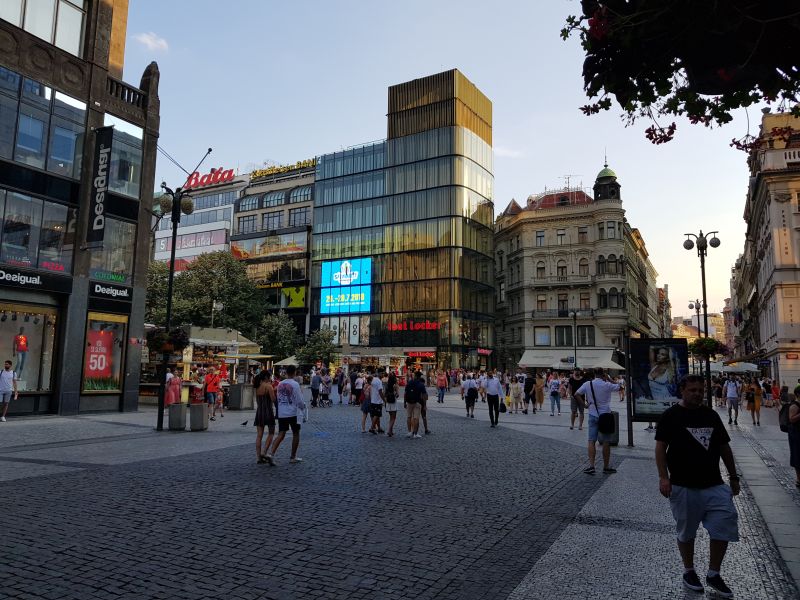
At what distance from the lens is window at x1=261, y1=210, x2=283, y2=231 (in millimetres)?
77312

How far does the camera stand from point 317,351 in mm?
55312

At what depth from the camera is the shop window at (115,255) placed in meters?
21.0

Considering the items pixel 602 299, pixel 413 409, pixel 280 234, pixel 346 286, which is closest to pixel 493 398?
pixel 413 409

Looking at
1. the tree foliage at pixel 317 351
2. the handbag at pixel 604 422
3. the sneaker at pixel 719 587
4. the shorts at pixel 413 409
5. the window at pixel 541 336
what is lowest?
the sneaker at pixel 719 587

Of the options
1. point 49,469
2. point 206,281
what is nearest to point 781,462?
point 49,469

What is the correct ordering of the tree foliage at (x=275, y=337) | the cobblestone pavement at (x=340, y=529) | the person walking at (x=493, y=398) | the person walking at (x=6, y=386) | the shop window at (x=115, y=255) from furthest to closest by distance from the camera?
the tree foliage at (x=275, y=337) → the shop window at (x=115, y=255) → the person walking at (x=493, y=398) → the person walking at (x=6, y=386) → the cobblestone pavement at (x=340, y=529)

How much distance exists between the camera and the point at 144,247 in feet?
74.6

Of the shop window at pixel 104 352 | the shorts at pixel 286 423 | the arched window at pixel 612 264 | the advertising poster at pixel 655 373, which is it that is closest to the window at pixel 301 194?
the arched window at pixel 612 264

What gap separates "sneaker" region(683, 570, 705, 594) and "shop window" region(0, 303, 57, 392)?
2042 cm

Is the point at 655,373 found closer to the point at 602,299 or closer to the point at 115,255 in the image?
the point at 115,255

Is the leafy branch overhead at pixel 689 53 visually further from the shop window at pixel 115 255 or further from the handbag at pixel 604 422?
the shop window at pixel 115 255

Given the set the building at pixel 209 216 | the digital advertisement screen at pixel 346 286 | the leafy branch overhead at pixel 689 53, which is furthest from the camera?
the building at pixel 209 216

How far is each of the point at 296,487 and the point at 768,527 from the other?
619 centimetres

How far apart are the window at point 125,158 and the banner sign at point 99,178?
61 centimetres
